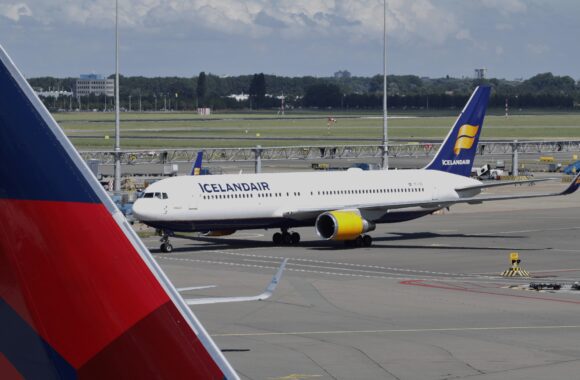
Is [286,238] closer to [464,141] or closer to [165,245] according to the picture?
[165,245]

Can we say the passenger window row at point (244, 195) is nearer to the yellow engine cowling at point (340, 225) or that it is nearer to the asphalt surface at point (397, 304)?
the yellow engine cowling at point (340, 225)

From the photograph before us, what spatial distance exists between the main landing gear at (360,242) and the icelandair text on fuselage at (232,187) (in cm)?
474

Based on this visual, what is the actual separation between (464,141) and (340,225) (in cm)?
1105

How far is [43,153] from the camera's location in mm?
8227

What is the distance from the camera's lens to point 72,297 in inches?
328

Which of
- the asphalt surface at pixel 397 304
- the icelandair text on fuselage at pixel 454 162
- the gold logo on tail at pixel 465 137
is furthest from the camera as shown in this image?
the gold logo on tail at pixel 465 137

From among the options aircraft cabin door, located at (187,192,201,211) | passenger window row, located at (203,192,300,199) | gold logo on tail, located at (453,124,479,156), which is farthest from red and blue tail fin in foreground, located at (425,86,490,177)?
aircraft cabin door, located at (187,192,201,211)

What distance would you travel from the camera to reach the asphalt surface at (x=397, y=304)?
84.6ft

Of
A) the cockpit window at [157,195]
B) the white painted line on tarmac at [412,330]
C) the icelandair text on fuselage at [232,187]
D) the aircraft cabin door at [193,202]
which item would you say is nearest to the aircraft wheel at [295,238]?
the icelandair text on fuselage at [232,187]

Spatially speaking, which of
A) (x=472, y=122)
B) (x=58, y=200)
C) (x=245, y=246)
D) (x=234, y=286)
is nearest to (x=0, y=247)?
(x=58, y=200)

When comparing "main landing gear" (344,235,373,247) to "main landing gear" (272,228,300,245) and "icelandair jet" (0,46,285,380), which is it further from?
"icelandair jet" (0,46,285,380)

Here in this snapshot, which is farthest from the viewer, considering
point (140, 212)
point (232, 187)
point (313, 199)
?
point (313, 199)

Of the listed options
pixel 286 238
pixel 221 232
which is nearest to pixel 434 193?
pixel 286 238

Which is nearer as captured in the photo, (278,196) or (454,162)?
(278,196)
